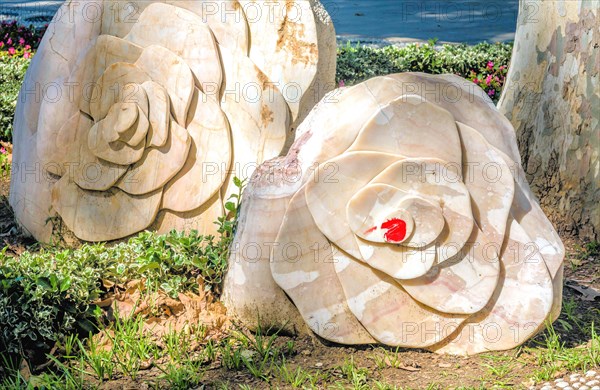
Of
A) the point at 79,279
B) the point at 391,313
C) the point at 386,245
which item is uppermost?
the point at 386,245

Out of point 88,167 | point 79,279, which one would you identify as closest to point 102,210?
point 88,167

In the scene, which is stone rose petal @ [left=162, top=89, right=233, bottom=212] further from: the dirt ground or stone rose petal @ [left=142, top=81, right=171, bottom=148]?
the dirt ground

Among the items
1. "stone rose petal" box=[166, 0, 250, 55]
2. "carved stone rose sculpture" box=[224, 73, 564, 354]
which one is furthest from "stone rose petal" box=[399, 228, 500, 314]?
"stone rose petal" box=[166, 0, 250, 55]

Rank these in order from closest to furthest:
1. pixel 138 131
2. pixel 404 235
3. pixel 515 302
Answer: pixel 404 235 → pixel 515 302 → pixel 138 131

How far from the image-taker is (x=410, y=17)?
1367cm

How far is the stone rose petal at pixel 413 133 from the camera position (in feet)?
11.4

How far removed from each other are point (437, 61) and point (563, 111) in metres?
2.98

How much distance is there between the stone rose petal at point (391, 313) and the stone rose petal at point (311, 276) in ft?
0.27

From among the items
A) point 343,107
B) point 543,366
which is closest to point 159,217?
point 343,107

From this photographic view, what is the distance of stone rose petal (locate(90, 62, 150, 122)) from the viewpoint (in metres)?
4.56

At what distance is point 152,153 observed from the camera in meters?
4.53

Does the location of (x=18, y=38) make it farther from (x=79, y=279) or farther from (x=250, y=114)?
(x=79, y=279)

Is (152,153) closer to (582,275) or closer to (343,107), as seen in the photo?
(343,107)

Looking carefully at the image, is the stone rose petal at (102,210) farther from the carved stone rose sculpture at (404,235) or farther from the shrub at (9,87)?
the shrub at (9,87)
